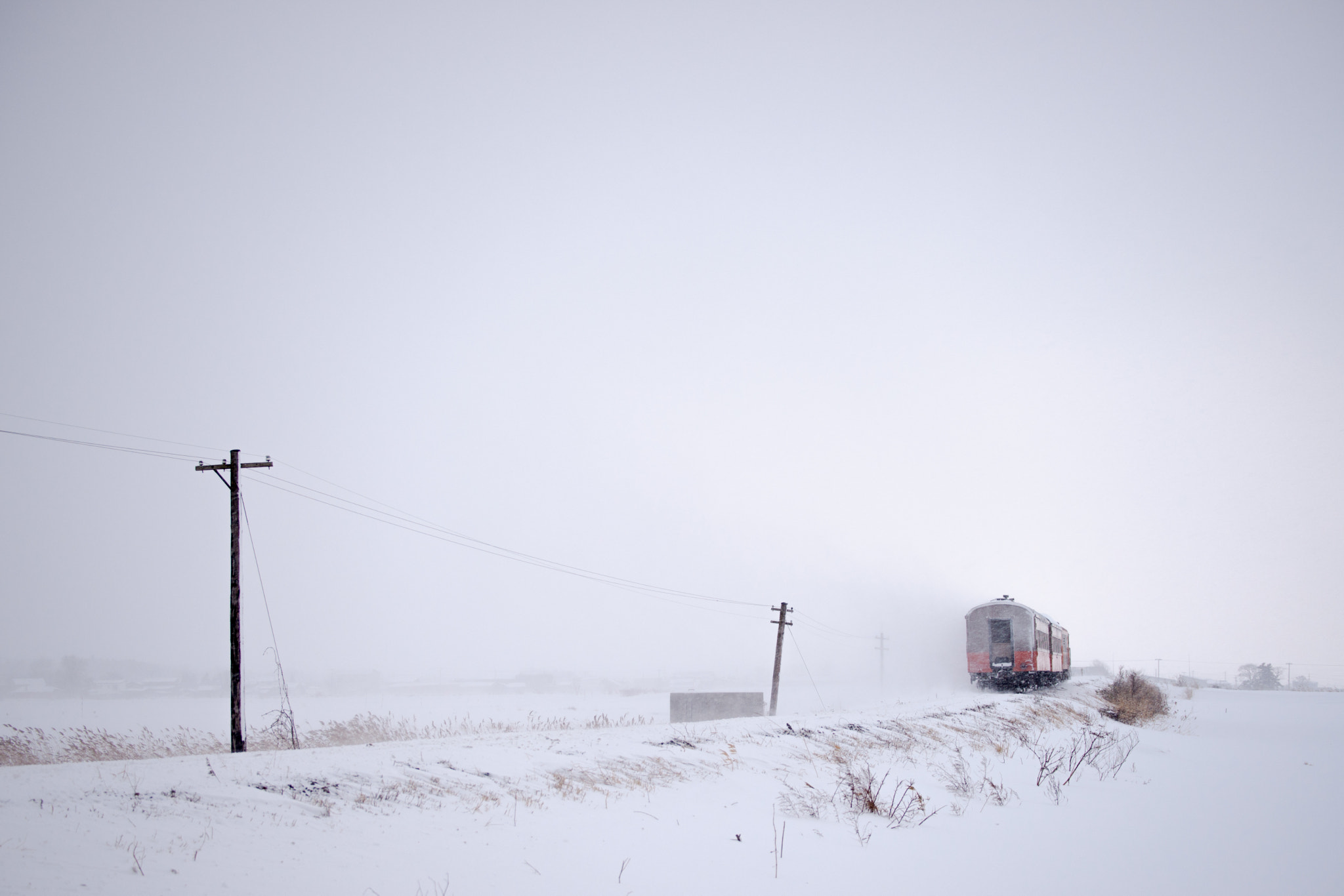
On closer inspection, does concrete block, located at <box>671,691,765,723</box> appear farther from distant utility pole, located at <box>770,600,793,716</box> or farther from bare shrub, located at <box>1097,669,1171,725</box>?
bare shrub, located at <box>1097,669,1171,725</box>

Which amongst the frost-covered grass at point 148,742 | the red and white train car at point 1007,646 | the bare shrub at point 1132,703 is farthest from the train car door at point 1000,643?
the frost-covered grass at point 148,742

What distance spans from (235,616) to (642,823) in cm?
1209

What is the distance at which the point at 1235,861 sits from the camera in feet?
23.1

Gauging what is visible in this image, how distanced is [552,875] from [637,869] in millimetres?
811

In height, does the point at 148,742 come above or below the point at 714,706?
above

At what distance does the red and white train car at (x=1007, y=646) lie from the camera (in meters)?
35.7

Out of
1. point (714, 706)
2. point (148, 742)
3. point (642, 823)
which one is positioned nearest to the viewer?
point (642, 823)

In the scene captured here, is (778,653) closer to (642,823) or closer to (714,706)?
→ (714,706)

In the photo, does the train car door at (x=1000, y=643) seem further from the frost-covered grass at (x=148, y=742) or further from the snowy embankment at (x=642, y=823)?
the frost-covered grass at (x=148, y=742)

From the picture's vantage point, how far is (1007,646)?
3644cm

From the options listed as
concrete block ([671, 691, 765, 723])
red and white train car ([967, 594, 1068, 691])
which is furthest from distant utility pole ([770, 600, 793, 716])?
red and white train car ([967, 594, 1068, 691])

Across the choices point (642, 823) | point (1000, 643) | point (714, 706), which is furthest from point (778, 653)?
point (642, 823)

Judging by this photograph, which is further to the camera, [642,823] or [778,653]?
[778,653]

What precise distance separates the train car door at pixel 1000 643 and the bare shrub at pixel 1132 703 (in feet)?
14.5
